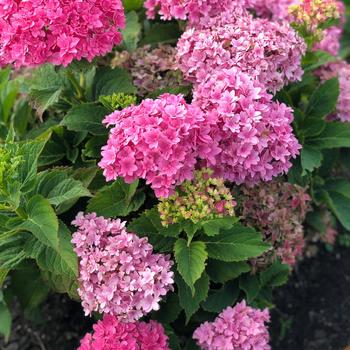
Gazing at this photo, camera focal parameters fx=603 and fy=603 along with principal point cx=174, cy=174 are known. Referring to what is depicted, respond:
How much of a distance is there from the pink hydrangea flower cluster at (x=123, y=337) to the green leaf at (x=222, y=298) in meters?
0.30

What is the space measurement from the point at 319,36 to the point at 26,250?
4.59 feet

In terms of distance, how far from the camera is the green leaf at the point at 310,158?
7.38ft

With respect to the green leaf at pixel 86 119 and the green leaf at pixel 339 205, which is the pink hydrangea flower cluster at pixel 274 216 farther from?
the green leaf at pixel 86 119

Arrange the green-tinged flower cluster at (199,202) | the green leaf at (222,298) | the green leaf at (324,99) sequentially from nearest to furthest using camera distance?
the green-tinged flower cluster at (199,202) → the green leaf at (222,298) → the green leaf at (324,99)

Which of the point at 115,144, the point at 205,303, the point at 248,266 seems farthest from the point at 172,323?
the point at 115,144

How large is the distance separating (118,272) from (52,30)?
0.83m

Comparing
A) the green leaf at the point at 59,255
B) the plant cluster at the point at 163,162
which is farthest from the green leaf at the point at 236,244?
the green leaf at the point at 59,255

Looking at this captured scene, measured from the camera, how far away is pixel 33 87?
2443mm

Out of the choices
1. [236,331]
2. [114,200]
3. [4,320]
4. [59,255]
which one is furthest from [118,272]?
[4,320]

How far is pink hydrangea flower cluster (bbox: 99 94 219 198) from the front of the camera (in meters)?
1.77

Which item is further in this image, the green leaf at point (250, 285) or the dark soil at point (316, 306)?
the dark soil at point (316, 306)

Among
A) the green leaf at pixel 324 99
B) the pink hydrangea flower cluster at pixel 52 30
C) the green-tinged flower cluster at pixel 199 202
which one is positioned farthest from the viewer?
the green leaf at pixel 324 99

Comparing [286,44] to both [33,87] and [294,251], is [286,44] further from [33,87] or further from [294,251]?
[33,87]

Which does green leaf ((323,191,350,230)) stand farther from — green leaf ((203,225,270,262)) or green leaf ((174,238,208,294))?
green leaf ((174,238,208,294))
